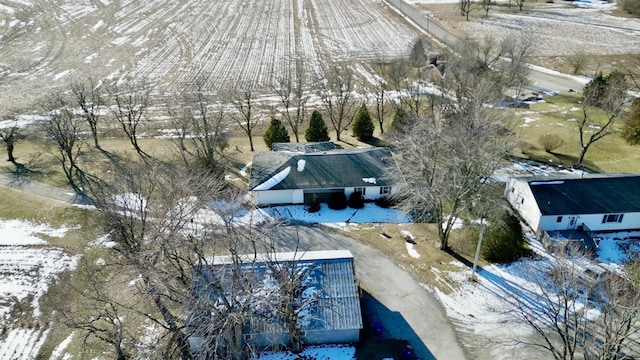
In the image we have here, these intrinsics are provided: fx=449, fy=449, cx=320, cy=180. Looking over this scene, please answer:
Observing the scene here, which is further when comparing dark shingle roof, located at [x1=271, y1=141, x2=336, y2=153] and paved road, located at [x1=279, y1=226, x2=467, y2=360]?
dark shingle roof, located at [x1=271, y1=141, x2=336, y2=153]

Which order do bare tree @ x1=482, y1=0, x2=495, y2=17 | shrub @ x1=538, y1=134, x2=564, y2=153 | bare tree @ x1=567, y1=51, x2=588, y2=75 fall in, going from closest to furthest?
1. shrub @ x1=538, y1=134, x2=564, y2=153
2. bare tree @ x1=567, y1=51, x2=588, y2=75
3. bare tree @ x1=482, y1=0, x2=495, y2=17

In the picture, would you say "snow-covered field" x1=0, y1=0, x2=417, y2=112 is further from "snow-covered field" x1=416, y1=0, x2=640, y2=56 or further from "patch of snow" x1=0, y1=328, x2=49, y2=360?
"patch of snow" x1=0, y1=328, x2=49, y2=360

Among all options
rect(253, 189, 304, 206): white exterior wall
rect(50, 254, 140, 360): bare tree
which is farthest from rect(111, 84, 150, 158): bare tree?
rect(50, 254, 140, 360): bare tree

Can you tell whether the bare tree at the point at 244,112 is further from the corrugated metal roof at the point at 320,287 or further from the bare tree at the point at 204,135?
the corrugated metal roof at the point at 320,287

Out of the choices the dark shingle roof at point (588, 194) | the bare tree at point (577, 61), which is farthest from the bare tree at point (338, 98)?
the bare tree at point (577, 61)

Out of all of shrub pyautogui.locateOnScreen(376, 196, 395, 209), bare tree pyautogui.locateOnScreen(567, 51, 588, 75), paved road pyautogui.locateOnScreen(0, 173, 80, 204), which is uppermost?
bare tree pyautogui.locateOnScreen(567, 51, 588, 75)

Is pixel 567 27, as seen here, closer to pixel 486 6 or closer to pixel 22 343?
pixel 486 6

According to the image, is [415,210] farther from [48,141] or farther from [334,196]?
[48,141]
